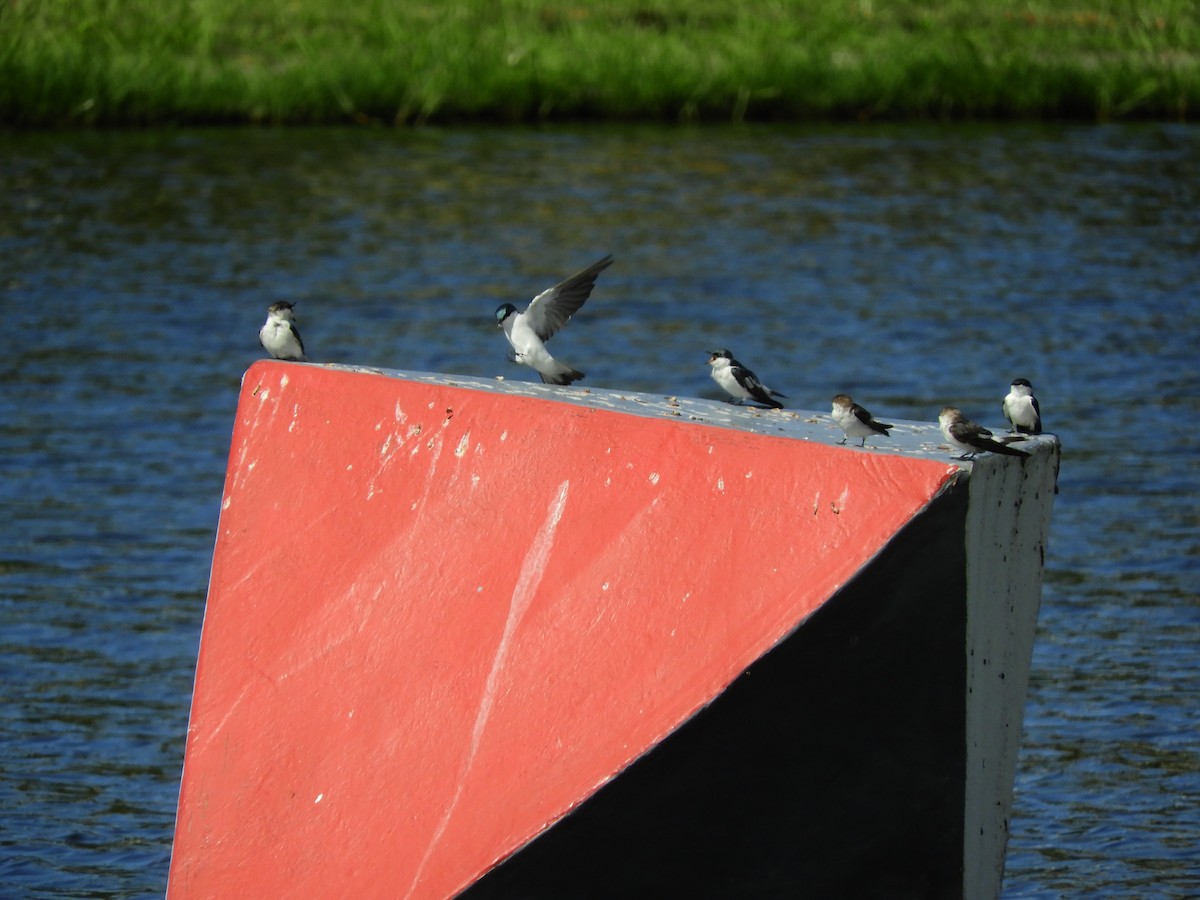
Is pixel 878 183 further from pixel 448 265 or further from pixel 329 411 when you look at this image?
pixel 329 411

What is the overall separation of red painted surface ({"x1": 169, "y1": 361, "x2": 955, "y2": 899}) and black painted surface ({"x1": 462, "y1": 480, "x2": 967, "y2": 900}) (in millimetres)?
66

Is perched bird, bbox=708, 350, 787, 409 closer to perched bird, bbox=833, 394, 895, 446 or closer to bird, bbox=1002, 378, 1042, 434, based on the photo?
bird, bbox=1002, 378, 1042, 434

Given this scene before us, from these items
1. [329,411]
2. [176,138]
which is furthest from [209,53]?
[329,411]

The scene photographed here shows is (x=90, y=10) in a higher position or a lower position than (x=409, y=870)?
lower

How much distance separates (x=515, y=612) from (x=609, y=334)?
9.33 meters

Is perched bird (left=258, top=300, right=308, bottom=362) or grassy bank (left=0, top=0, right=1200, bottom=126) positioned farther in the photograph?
grassy bank (left=0, top=0, right=1200, bottom=126)

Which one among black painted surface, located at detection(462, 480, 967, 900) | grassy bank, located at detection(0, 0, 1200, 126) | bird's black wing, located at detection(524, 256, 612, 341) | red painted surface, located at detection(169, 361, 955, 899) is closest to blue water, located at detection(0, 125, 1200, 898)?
grassy bank, located at detection(0, 0, 1200, 126)

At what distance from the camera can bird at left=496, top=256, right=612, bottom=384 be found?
19.2ft

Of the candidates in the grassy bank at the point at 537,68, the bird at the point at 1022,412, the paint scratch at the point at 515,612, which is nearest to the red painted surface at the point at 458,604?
the paint scratch at the point at 515,612

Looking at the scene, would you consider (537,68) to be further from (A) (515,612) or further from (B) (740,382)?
(A) (515,612)

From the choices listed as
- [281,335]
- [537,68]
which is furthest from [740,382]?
[537,68]

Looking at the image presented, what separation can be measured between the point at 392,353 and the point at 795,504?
8953 mm

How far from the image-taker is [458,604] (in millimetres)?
4523

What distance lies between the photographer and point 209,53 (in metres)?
22.5
